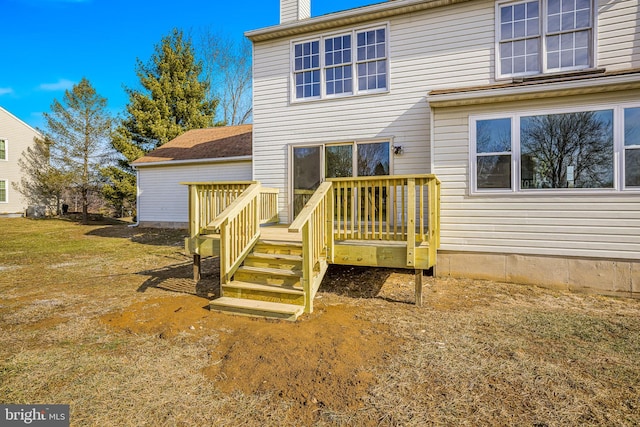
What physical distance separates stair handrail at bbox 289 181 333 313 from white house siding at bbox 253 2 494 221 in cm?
298

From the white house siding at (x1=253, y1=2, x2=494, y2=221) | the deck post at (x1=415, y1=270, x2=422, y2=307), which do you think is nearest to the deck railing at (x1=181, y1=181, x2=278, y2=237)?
the white house siding at (x1=253, y1=2, x2=494, y2=221)

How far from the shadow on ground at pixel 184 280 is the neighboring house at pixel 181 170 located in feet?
20.1

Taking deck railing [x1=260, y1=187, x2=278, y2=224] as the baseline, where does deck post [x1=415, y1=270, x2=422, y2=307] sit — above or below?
below

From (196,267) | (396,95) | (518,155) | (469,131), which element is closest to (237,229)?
(196,267)

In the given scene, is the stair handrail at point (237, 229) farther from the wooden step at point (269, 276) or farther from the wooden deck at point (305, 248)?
the wooden step at point (269, 276)

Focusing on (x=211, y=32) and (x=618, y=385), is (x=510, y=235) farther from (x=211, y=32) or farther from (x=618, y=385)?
(x=211, y=32)

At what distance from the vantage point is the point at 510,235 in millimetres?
6195

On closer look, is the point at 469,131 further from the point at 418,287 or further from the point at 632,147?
the point at 418,287

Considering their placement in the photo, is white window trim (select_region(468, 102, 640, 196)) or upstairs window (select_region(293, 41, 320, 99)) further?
upstairs window (select_region(293, 41, 320, 99))

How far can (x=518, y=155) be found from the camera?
19.9ft

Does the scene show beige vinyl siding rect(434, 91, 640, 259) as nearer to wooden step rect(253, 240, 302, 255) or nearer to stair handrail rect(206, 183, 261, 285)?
wooden step rect(253, 240, 302, 255)

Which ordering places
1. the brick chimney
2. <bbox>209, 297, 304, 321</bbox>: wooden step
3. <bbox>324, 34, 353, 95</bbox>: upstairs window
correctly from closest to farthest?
<bbox>209, 297, 304, 321</bbox>: wooden step
<bbox>324, 34, 353, 95</bbox>: upstairs window
the brick chimney

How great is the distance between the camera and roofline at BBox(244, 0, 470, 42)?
7336 mm

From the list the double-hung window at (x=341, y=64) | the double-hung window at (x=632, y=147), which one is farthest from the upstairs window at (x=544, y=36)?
the double-hung window at (x=341, y=64)
